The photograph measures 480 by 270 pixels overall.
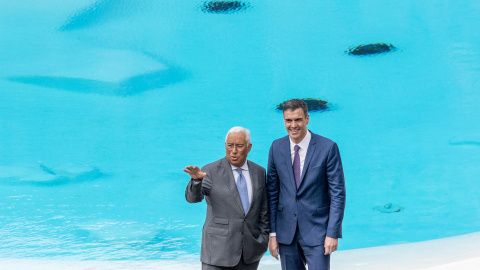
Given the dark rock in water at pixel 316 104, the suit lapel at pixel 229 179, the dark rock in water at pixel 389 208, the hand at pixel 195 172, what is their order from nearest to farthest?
the hand at pixel 195 172 → the suit lapel at pixel 229 179 → the dark rock in water at pixel 389 208 → the dark rock in water at pixel 316 104

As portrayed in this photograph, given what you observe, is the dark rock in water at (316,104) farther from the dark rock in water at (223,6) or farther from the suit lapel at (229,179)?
the suit lapel at (229,179)

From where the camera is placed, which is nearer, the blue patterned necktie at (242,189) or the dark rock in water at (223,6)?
the blue patterned necktie at (242,189)

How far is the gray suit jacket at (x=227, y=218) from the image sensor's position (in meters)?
2.20

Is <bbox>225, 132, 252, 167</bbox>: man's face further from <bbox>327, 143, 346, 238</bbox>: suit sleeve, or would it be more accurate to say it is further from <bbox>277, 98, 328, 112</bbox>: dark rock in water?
<bbox>277, 98, 328, 112</bbox>: dark rock in water

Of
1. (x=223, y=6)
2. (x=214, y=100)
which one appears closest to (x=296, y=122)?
(x=214, y=100)

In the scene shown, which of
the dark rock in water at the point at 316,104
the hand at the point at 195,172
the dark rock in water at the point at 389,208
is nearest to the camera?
the hand at the point at 195,172

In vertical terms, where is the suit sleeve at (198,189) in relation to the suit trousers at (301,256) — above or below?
above

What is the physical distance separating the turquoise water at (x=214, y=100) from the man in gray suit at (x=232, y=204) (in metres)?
2.83

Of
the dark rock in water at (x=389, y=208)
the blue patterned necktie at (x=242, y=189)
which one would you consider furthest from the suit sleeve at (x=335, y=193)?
the dark rock in water at (x=389, y=208)

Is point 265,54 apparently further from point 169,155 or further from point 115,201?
point 115,201

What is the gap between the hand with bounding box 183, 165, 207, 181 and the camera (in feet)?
6.92

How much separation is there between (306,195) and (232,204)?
32 cm

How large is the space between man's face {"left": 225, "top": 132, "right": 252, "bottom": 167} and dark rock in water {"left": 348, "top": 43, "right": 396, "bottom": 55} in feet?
11.8

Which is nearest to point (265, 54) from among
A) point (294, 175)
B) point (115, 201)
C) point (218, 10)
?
point (218, 10)
